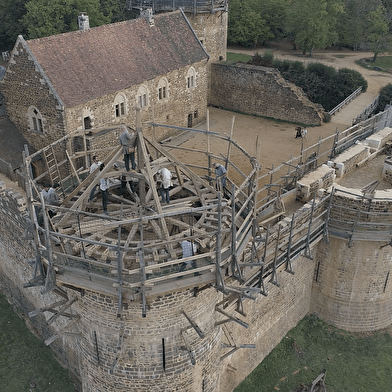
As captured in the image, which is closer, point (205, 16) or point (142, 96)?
point (142, 96)

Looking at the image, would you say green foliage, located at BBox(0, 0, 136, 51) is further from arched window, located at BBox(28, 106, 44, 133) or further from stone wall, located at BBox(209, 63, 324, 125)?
arched window, located at BBox(28, 106, 44, 133)

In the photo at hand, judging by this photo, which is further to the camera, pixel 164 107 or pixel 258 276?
pixel 164 107

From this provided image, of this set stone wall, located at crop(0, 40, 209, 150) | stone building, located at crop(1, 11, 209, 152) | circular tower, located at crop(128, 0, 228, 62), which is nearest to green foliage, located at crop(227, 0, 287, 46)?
circular tower, located at crop(128, 0, 228, 62)

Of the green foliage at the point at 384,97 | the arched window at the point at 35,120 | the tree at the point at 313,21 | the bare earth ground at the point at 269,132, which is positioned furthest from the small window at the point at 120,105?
the tree at the point at 313,21

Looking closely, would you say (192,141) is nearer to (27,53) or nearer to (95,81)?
(95,81)

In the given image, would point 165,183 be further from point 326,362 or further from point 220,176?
point 326,362

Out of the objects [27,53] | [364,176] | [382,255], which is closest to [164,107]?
[27,53]

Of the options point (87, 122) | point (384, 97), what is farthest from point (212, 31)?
point (87, 122)

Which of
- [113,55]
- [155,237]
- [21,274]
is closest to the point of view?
[155,237]
